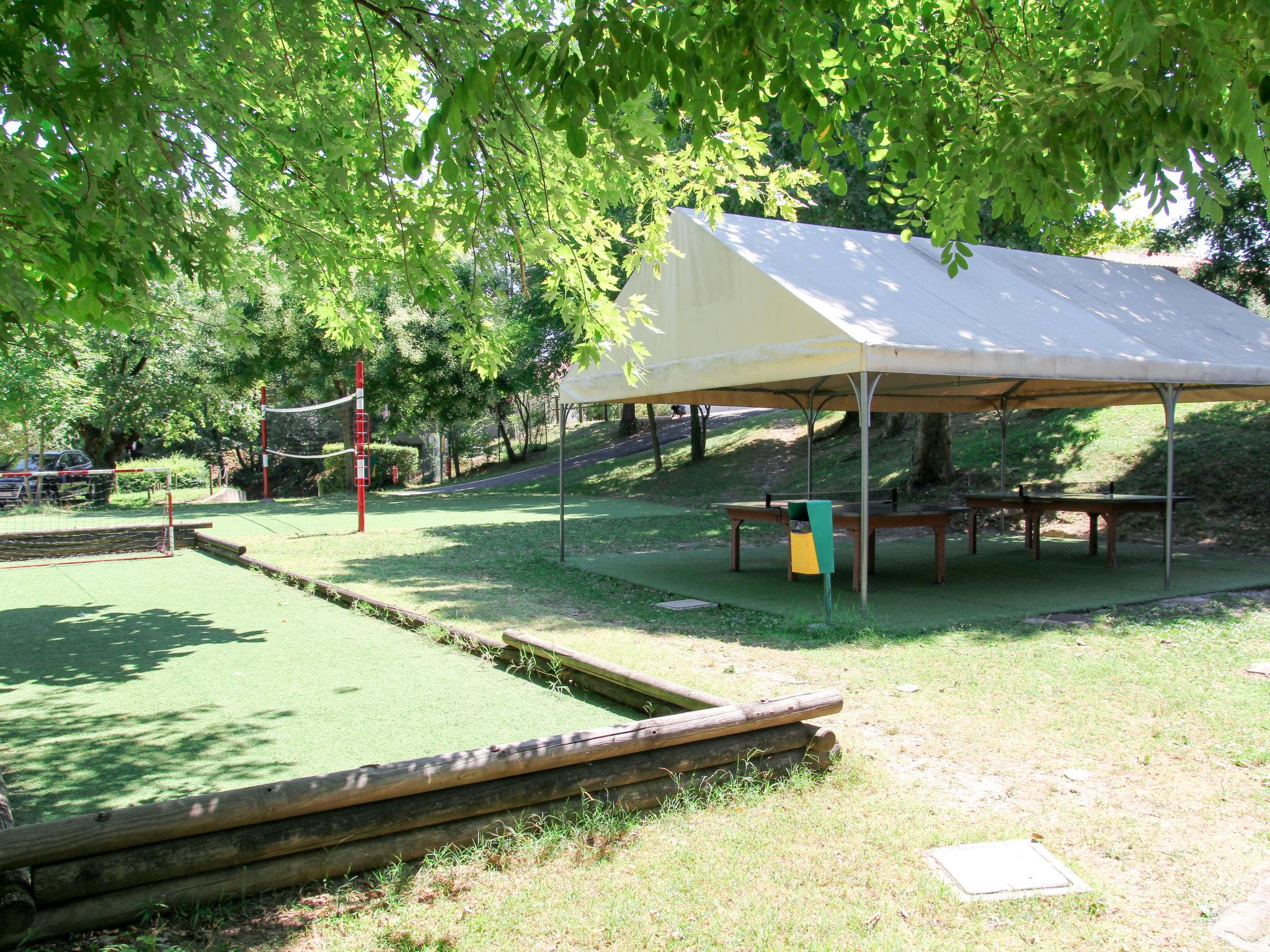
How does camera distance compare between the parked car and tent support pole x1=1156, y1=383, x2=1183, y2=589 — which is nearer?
tent support pole x1=1156, y1=383, x2=1183, y2=589

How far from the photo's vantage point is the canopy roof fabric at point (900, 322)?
7.16 metres

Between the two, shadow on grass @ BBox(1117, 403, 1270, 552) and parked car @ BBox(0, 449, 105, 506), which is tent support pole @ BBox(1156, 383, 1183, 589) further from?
parked car @ BBox(0, 449, 105, 506)

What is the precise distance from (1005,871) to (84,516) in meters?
19.2

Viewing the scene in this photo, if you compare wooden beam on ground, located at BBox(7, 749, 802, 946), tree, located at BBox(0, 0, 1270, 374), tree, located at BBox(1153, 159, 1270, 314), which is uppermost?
tree, located at BBox(1153, 159, 1270, 314)

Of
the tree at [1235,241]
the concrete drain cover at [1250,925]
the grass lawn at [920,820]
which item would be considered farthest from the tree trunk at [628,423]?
the concrete drain cover at [1250,925]

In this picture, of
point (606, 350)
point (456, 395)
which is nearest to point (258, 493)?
point (456, 395)

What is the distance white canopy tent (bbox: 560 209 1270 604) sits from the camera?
7.13 m

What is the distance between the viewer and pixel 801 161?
16953mm

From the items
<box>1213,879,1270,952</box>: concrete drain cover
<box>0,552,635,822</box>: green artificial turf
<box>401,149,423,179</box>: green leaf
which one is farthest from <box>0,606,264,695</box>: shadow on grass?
<box>1213,879,1270,952</box>: concrete drain cover

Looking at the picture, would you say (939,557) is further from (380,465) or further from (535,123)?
(380,465)

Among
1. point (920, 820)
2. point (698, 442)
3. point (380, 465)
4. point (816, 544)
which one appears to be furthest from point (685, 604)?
point (380, 465)

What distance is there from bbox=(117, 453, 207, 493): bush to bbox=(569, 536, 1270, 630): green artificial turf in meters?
17.0

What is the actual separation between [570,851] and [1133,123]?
3657 mm

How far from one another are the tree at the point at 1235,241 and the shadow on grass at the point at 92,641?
50.6 feet
